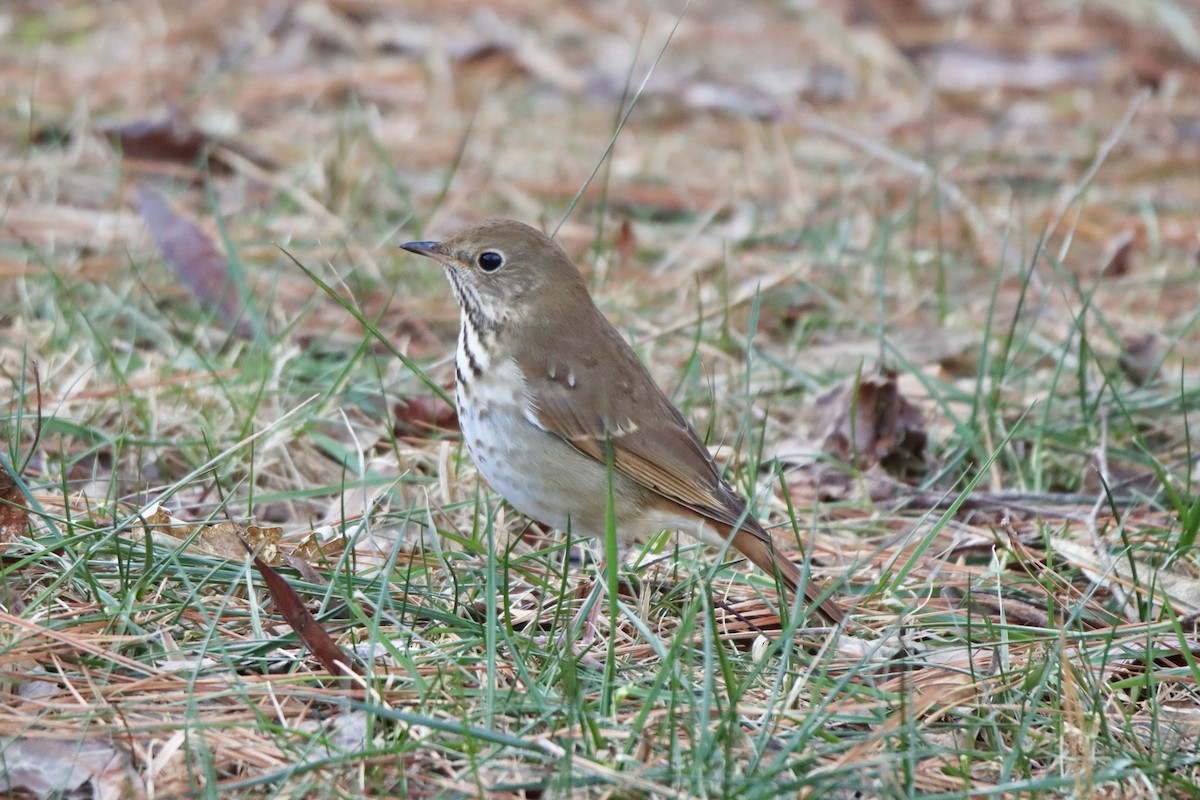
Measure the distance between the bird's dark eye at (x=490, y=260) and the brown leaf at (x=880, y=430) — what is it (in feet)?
4.10

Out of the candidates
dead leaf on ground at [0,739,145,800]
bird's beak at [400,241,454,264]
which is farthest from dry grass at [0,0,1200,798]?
bird's beak at [400,241,454,264]

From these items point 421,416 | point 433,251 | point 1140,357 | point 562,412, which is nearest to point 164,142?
point 421,416

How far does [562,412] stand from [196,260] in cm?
208

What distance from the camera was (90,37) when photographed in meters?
8.97

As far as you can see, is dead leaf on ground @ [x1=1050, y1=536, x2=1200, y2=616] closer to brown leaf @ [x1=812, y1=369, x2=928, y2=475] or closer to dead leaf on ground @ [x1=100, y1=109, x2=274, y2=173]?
brown leaf @ [x1=812, y1=369, x2=928, y2=475]

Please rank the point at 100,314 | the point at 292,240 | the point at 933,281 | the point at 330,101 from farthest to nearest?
the point at 330,101
the point at 933,281
the point at 292,240
the point at 100,314

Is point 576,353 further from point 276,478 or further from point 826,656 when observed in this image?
point 826,656

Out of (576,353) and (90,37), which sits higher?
(90,37)

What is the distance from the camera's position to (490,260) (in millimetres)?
4215

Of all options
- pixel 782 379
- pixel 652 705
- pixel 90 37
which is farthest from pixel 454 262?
pixel 90 37

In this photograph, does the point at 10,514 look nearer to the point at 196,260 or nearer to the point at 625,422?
the point at 625,422

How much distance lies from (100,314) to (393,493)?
1474 mm

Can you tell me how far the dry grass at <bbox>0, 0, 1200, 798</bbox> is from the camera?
2898mm

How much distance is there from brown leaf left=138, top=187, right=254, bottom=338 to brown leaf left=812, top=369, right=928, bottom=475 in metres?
2.05
